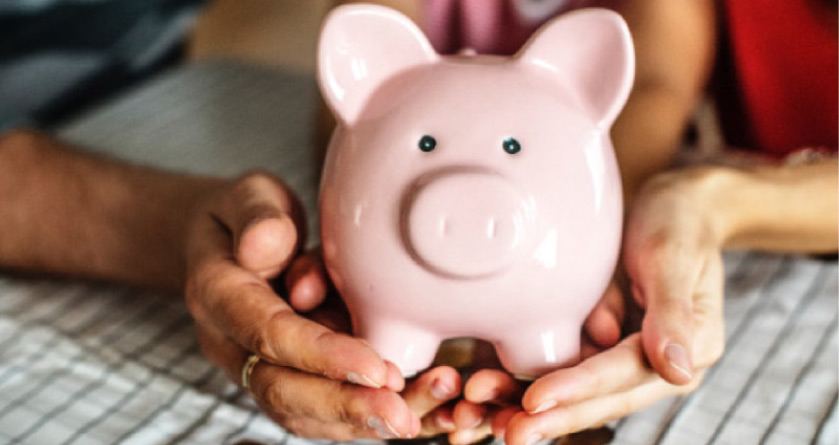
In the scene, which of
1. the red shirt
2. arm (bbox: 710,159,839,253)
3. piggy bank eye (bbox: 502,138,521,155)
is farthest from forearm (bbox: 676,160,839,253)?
piggy bank eye (bbox: 502,138,521,155)

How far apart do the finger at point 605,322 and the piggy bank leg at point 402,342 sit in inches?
3.8

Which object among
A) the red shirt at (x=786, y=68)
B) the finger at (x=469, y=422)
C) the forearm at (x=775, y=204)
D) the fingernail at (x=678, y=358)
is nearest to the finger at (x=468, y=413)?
the finger at (x=469, y=422)

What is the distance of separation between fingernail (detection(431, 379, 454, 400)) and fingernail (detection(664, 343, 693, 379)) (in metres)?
0.12

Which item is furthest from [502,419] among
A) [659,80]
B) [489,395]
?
[659,80]

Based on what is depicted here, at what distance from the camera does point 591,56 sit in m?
0.48

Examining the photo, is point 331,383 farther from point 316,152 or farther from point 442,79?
point 316,152

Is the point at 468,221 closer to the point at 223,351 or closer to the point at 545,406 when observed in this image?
the point at 545,406

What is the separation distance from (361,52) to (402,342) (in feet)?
0.54

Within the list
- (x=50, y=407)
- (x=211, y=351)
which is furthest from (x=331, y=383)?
(x=50, y=407)

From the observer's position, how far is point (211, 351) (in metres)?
0.58

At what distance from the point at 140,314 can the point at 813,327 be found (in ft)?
1.74

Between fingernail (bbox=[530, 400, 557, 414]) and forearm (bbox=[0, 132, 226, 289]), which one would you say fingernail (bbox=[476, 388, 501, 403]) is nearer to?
fingernail (bbox=[530, 400, 557, 414])

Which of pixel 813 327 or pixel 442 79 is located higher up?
pixel 442 79

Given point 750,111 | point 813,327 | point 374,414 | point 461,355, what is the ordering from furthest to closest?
point 750,111, point 813,327, point 461,355, point 374,414
